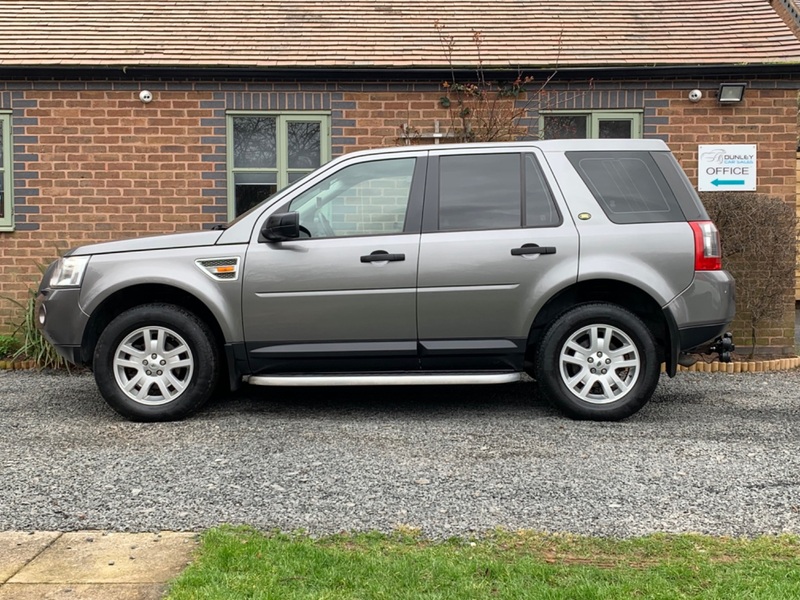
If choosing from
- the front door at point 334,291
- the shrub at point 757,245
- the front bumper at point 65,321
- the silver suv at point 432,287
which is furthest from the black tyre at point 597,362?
the front bumper at point 65,321

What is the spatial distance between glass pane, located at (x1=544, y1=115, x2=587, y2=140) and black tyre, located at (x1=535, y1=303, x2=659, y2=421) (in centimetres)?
380

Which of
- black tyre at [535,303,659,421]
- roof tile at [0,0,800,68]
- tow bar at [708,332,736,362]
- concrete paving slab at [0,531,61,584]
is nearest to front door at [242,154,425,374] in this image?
black tyre at [535,303,659,421]

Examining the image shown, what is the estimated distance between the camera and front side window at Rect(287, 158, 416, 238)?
5551mm

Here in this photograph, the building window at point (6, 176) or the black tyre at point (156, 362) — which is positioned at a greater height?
the building window at point (6, 176)

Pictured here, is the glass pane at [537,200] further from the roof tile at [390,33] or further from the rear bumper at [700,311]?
the roof tile at [390,33]

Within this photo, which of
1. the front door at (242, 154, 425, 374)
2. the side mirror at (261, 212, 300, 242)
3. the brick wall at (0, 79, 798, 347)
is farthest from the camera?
the brick wall at (0, 79, 798, 347)

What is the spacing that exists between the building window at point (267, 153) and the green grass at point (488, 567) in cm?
585

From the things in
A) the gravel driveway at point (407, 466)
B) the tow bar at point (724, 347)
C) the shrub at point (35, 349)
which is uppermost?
the tow bar at point (724, 347)

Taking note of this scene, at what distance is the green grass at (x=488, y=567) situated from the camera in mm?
2768

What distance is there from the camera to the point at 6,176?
861 cm

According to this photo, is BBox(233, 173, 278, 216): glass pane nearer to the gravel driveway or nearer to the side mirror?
the gravel driveway

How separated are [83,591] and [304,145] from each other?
6.56 meters

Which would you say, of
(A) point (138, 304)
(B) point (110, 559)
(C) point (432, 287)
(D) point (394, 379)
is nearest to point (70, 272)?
(A) point (138, 304)

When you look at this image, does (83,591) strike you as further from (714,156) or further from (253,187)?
(714,156)
